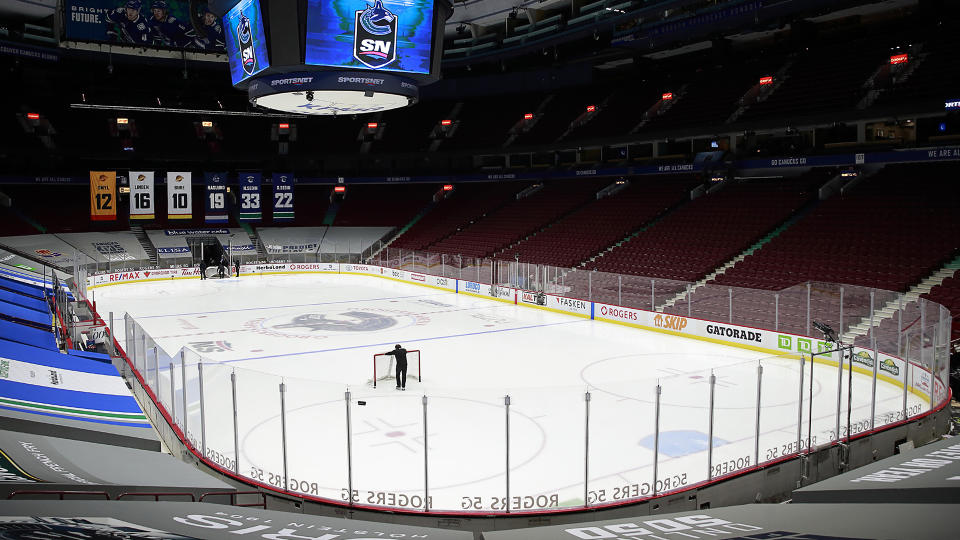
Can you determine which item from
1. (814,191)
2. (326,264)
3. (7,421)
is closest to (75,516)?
(7,421)

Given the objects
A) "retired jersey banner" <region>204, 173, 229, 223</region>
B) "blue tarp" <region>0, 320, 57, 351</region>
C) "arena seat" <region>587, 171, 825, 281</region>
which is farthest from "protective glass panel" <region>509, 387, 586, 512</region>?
"retired jersey banner" <region>204, 173, 229, 223</region>

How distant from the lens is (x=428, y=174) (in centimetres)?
4512

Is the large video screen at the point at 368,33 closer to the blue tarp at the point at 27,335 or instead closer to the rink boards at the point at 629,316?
the blue tarp at the point at 27,335

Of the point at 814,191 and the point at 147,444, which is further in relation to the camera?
the point at 814,191

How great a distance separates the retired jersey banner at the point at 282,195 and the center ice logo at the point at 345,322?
12.1m

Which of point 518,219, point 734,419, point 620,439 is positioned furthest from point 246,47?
point 518,219

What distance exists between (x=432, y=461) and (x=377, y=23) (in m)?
10.7

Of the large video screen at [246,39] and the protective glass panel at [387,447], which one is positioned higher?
the large video screen at [246,39]

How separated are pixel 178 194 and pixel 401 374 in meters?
20.4

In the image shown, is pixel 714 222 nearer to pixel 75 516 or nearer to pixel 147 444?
pixel 147 444

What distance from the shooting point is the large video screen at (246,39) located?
1557cm

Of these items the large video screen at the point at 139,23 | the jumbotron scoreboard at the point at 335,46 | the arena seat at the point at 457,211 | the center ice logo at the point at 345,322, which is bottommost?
the center ice logo at the point at 345,322

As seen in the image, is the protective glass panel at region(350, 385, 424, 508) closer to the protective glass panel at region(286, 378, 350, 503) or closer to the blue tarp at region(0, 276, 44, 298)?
the protective glass panel at region(286, 378, 350, 503)

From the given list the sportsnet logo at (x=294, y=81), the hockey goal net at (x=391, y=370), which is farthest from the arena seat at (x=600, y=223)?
the hockey goal net at (x=391, y=370)
